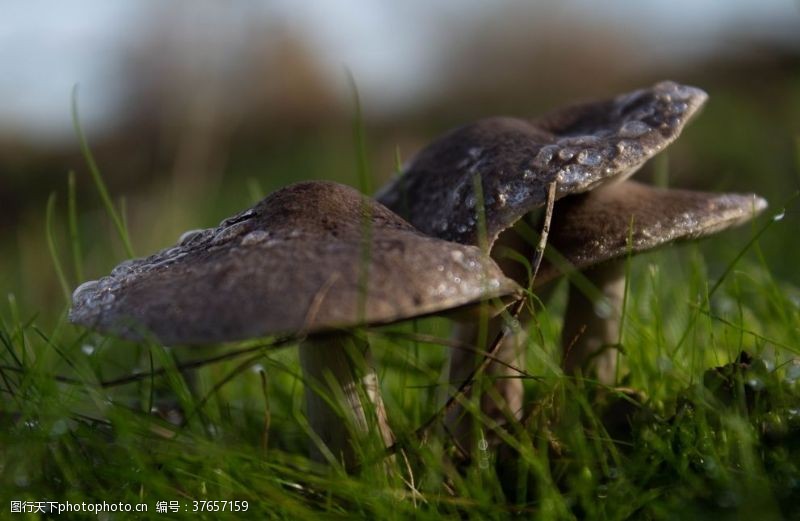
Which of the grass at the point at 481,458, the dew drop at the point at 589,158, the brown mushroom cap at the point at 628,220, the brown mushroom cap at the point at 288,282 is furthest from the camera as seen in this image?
the brown mushroom cap at the point at 628,220

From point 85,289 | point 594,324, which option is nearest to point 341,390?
point 85,289

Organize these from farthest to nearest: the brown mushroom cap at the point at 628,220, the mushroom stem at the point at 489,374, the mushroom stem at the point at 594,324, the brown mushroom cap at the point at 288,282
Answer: the mushroom stem at the point at 594,324 → the mushroom stem at the point at 489,374 → the brown mushroom cap at the point at 628,220 → the brown mushroom cap at the point at 288,282

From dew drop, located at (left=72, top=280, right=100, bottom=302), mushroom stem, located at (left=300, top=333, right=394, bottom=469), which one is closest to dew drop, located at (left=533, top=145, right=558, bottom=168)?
mushroom stem, located at (left=300, top=333, right=394, bottom=469)

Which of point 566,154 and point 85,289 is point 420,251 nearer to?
point 566,154

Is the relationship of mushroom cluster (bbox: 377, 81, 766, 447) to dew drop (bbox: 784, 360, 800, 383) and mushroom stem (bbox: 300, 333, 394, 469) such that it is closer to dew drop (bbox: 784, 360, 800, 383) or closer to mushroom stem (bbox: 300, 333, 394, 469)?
mushroom stem (bbox: 300, 333, 394, 469)

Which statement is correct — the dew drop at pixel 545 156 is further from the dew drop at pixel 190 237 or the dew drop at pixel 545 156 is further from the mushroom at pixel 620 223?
the dew drop at pixel 190 237

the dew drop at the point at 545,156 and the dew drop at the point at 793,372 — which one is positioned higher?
the dew drop at the point at 545,156

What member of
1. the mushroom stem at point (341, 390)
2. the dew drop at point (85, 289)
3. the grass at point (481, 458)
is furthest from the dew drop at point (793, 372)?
the dew drop at point (85, 289)
